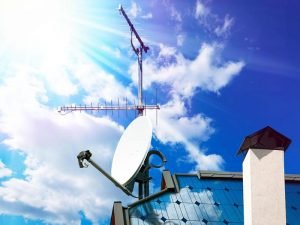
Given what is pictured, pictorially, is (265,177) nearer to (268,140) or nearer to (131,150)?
(268,140)

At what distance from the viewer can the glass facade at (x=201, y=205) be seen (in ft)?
82.4

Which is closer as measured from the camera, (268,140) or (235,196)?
(268,140)

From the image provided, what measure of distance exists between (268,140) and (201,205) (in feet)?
30.8

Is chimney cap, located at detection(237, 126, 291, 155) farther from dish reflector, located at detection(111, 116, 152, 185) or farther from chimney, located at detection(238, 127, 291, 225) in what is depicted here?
dish reflector, located at detection(111, 116, 152, 185)

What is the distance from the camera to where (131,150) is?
2947cm

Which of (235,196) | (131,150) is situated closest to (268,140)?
(235,196)

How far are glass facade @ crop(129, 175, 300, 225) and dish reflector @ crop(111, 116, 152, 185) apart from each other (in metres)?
2.38

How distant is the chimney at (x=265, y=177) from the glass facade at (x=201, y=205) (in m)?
7.67

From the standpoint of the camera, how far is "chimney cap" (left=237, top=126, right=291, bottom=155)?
18.0 metres

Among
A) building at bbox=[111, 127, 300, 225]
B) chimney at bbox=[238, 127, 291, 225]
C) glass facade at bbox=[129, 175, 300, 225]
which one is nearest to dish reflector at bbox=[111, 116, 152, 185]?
building at bbox=[111, 127, 300, 225]

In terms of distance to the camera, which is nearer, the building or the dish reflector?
the building

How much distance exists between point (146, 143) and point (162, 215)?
14.6 feet

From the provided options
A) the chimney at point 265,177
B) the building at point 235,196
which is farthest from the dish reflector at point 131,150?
the chimney at point 265,177

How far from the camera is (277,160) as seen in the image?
703 inches
